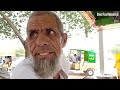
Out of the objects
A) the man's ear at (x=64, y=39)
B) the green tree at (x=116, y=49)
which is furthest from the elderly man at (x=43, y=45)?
the green tree at (x=116, y=49)

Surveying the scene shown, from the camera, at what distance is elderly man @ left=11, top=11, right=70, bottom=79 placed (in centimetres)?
195

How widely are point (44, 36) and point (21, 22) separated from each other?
0.26m

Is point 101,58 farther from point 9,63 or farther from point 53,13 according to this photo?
point 9,63

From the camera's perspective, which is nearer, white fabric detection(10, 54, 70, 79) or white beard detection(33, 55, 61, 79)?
white fabric detection(10, 54, 70, 79)

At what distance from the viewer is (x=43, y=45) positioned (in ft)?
6.46

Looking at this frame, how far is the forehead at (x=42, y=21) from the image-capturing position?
1.96 meters

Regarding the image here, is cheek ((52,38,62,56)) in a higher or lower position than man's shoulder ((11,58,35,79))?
higher

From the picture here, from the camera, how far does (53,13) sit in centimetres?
199

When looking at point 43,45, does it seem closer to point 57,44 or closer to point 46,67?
point 57,44

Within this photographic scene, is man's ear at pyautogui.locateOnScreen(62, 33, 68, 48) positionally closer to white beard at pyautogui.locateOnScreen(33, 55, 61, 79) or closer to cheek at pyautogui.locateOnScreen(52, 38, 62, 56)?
cheek at pyautogui.locateOnScreen(52, 38, 62, 56)

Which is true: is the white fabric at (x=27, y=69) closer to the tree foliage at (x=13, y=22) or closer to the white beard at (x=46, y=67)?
the white beard at (x=46, y=67)

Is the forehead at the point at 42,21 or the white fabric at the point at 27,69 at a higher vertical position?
the forehead at the point at 42,21

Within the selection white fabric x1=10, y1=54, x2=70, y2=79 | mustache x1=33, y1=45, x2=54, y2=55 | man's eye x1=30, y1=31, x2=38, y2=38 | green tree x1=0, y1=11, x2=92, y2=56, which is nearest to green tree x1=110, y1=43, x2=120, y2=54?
green tree x1=0, y1=11, x2=92, y2=56
